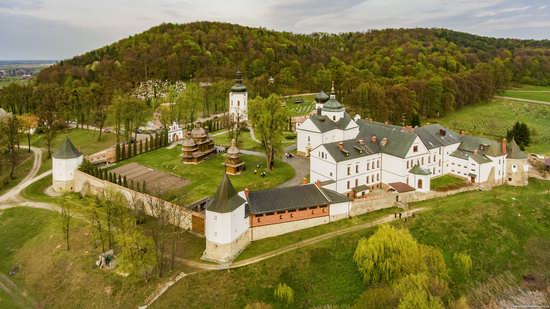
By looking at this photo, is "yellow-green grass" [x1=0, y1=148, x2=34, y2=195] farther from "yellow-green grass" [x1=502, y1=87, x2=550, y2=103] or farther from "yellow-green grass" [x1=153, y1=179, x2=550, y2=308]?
"yellow-green grass" [x1=502, y1=87, x2=550, y2=103]

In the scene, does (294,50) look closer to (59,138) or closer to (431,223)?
(59,138)

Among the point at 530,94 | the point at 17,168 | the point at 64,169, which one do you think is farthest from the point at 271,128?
the point at 530,94

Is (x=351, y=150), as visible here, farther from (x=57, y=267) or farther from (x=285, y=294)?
(x=57, y=267)

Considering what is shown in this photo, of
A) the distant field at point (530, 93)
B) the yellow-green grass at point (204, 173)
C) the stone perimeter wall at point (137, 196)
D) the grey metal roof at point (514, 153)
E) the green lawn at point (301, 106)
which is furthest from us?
the distant field at point (530, 93)

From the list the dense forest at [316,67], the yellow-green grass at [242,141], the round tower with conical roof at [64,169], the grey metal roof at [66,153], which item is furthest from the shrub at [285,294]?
the dense forest at [316,67]

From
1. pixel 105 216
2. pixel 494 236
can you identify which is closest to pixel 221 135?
pixel 105 216

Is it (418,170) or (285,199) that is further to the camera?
(418,170)

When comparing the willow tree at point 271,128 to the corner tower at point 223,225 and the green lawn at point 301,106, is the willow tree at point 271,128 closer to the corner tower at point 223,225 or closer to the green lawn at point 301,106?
the corner tower at point 223,225
